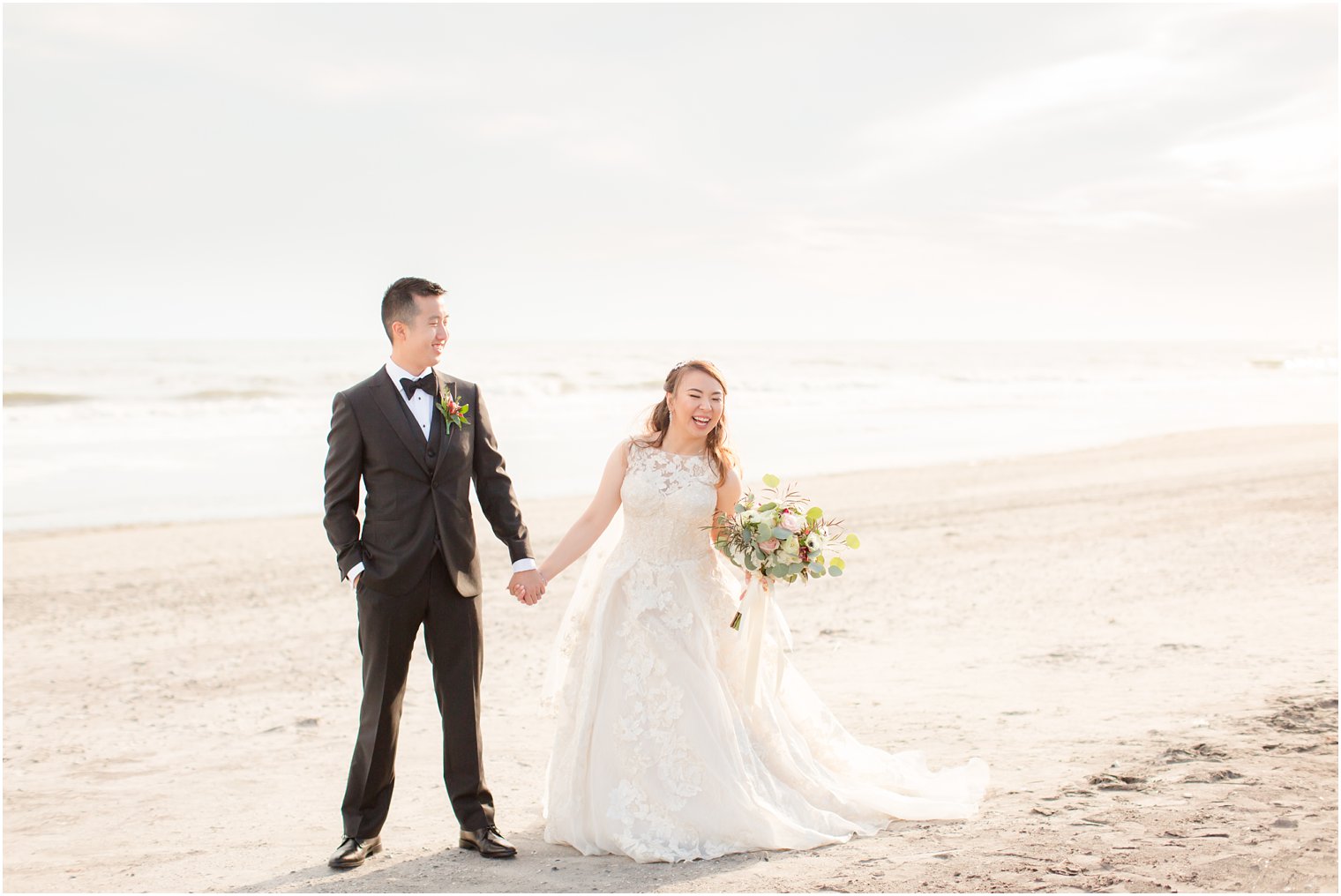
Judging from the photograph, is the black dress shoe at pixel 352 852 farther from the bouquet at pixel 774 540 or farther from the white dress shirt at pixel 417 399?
the bouquet at pixel 774 540

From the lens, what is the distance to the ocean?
54.3 feet

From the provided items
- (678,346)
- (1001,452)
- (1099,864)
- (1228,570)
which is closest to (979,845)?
(1099,864)

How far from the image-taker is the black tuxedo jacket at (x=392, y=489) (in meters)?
4.41

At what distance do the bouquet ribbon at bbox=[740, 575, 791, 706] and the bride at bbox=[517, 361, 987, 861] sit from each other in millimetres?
26

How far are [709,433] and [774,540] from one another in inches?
25.1

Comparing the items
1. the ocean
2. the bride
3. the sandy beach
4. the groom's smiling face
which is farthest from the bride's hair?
the sandy beach

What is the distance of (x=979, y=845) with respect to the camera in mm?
4301

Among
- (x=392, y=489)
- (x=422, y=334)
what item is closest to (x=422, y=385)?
(x=422, y=334)

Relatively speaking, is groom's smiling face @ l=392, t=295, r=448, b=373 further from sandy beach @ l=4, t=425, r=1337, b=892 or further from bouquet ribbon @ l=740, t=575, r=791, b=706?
sandy beach @ l=4, t=425, r=1337, b=892

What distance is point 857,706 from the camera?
6.70 meters

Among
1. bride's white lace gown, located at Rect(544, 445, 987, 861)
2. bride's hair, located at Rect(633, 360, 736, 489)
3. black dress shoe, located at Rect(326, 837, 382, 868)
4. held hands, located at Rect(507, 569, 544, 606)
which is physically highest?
bride's hair, located at Rect(633, 360, 736, 489)

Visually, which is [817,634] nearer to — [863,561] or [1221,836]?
[863,561]

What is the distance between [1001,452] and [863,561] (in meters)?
10.5

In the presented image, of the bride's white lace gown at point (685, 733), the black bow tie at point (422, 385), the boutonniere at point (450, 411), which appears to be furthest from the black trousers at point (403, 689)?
the black bow tie at point (422, 385)
